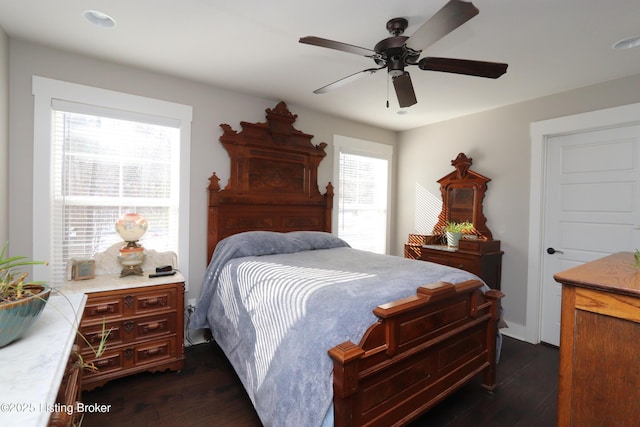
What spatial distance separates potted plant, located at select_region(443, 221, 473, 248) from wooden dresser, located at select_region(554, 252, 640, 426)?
243 centimetres

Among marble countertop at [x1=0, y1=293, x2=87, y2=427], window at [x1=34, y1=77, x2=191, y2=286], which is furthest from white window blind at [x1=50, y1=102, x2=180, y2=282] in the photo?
marble countertop at [x1=0, y1=293, x2=87, y2=427]

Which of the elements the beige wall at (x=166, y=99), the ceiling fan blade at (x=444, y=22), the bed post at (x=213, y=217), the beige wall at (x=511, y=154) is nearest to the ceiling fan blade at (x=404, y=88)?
the ceiling fan blade at (x=444, y=22)

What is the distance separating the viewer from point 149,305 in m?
2.33

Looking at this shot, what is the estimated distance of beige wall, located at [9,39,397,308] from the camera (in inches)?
88.0

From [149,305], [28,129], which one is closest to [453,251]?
[149,305]

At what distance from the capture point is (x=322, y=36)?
2129mm

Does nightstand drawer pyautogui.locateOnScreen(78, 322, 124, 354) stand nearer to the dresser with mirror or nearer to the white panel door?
the dresser with mirror

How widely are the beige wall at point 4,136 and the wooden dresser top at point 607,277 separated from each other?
3220 mm

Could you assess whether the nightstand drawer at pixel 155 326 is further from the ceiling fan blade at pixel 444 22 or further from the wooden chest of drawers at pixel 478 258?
the wooden chest of drawers at pixel 478 258

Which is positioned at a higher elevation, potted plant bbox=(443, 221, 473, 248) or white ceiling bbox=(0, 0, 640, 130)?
white ceiling bbox=(0, 0, 640, 130)

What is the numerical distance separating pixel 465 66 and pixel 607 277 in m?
1.28

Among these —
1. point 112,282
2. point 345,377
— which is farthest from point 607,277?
point 112,282

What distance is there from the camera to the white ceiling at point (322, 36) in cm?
180

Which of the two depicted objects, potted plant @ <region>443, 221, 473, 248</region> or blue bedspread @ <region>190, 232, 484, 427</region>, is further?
potted plant @ <region>443, 221, 473, 248</region>
